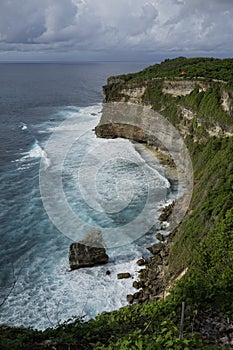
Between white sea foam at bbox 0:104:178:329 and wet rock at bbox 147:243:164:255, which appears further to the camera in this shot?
wet rock at bbox 147:243:164:255

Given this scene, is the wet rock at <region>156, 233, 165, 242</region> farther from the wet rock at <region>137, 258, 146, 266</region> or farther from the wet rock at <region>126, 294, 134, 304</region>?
the wet rock at <region>126, 294, 134, 304</region>

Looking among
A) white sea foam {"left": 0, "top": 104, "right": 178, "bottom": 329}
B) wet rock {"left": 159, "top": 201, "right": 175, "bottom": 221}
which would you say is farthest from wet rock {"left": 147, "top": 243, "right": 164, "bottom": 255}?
wet rock {"left": 159, "top": 201, "right": 175, "bottom": 221}

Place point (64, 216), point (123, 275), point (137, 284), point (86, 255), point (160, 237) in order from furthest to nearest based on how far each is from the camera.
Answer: point (64, 216) → point (160, 237) → point (86, 255) → point (123, 275) → point (137, 284)

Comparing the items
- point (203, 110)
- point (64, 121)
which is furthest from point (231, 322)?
point (64, 121)

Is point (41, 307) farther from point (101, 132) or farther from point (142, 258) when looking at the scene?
point (101, 132)

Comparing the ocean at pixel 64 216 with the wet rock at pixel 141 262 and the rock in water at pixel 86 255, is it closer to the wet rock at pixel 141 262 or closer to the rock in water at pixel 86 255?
the wet rock at pixel 141 262

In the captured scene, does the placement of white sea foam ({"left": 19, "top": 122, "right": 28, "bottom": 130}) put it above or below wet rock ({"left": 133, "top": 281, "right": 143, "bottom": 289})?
above

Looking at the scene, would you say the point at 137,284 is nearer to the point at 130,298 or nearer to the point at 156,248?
the point at 130,298

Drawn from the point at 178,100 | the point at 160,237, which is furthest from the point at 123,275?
the point at 178,100

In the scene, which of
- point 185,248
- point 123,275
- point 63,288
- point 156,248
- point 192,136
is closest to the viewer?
point 185,248
